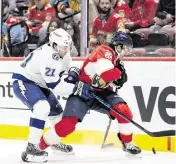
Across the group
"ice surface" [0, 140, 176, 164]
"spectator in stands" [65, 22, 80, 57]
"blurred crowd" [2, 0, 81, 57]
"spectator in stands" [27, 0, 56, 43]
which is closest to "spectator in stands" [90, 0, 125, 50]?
"spectator in stands" [65, 22, 80, 57]

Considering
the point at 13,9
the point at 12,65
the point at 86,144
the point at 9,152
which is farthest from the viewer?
the point at 13,9

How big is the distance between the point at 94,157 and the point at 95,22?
5.51 ft

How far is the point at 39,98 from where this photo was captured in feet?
11.6

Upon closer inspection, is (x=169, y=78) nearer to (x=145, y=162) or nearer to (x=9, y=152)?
(x=145, y=162)

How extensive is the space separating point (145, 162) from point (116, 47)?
2.65 feet

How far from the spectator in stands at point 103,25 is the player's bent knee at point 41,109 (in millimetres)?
1600

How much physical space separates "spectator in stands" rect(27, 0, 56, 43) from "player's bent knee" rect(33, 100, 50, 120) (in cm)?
198

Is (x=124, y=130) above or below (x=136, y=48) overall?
below

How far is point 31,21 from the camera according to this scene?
219 inches

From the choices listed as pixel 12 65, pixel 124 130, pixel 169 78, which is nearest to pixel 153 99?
pixel 169 78

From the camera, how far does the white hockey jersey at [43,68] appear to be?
11.3 ft

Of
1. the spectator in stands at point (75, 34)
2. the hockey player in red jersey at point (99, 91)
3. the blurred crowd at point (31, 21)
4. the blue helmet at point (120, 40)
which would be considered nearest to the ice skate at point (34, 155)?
the hockey player in red jersey at point (99, 91)

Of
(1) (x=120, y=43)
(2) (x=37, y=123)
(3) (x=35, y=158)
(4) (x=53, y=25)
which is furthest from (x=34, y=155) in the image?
(4) (x=53, y=25)

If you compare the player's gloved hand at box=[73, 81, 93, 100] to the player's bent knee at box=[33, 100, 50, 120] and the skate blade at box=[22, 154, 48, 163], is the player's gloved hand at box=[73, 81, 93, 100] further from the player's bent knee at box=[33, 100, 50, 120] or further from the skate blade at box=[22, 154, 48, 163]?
the skate blade at box=[22, 154, 48, 163]
